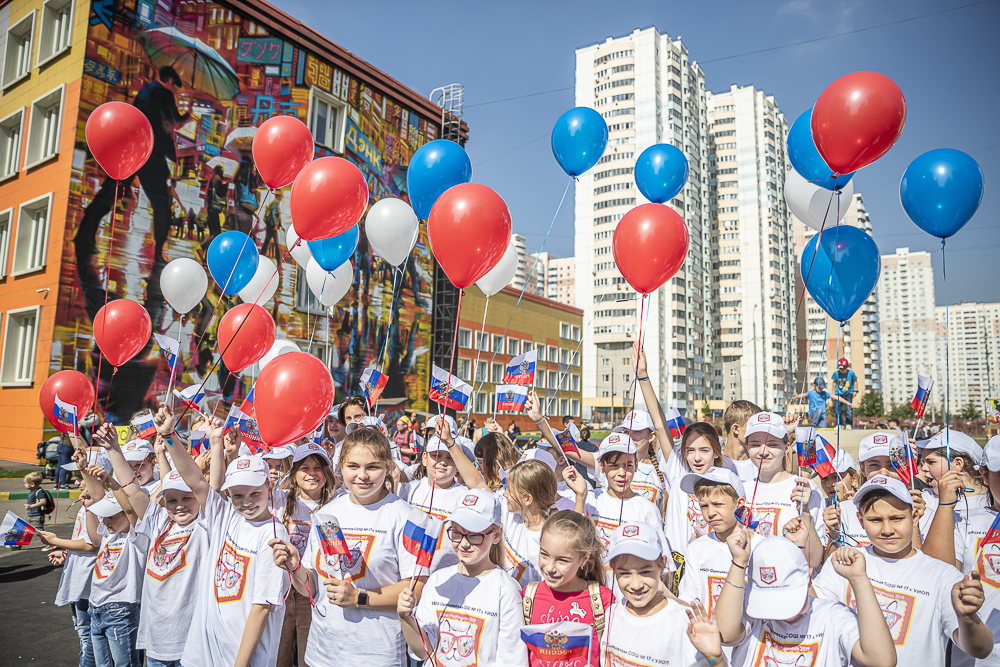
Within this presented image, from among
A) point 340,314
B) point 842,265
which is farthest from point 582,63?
point 842,265

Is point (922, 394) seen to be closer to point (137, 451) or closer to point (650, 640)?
point (650, 640)

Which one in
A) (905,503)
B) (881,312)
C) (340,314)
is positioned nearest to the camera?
(905,503)

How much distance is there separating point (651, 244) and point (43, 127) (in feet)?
58.9

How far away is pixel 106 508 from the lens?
147 inches

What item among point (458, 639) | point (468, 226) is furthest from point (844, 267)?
point (458, 639)

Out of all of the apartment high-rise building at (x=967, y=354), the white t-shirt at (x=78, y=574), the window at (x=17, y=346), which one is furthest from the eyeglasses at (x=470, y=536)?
the apartment high-rise building at (x=967, y=354)

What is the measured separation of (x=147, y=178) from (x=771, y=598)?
17261 millimetres

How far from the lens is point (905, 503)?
266 cm

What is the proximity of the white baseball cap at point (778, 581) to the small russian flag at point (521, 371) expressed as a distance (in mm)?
2715

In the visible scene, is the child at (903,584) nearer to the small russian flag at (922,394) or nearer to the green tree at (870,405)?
the small russian flag at (922,394)

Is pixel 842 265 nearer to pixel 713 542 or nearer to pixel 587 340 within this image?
pixel 713 542

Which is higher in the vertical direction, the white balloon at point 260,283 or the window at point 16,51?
the window at point 16,51

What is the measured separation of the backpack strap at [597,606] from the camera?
2.55 m

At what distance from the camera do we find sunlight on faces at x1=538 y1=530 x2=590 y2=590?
103 inches
